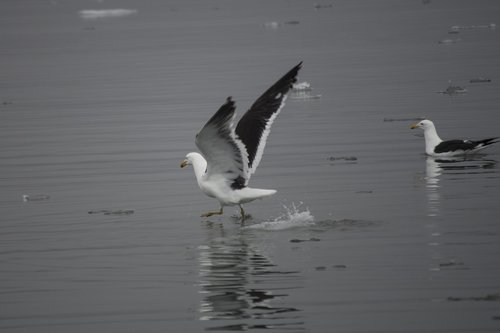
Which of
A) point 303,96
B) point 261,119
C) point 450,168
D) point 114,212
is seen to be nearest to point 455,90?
point 303,96

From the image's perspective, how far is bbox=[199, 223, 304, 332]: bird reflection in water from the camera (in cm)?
984

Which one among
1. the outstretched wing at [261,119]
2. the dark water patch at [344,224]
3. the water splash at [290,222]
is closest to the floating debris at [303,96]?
the outstretched wing at [261,119]

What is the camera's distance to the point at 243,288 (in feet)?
35.9

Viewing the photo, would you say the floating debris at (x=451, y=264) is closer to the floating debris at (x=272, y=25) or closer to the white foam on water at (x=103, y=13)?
the floating debris at (x=272, y=25)

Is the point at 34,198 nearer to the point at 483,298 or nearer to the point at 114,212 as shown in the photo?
the point at 114,212

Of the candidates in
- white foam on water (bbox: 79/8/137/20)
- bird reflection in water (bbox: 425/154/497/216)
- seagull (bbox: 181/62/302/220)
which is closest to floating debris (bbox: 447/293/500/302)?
seagull (bbox: 181/62/302/220)

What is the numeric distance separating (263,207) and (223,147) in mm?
2111

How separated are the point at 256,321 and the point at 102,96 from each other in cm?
2385

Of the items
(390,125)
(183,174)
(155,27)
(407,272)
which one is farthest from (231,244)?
(155,27)

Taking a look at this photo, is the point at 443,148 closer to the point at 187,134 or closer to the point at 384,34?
the point at 187,134

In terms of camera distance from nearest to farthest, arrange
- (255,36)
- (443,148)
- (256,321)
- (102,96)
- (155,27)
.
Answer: (256,321)
(443,148)
(102,96)
(255,36)
(155,27)

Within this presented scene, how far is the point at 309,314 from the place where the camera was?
9977 mm

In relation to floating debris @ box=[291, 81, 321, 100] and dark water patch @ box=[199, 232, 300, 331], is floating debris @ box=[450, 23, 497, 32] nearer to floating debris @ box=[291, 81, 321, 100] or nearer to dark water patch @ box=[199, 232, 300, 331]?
floating debris @ box=[291, 81, 321, 100]

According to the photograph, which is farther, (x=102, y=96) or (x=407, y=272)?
(x=102, y=96)
